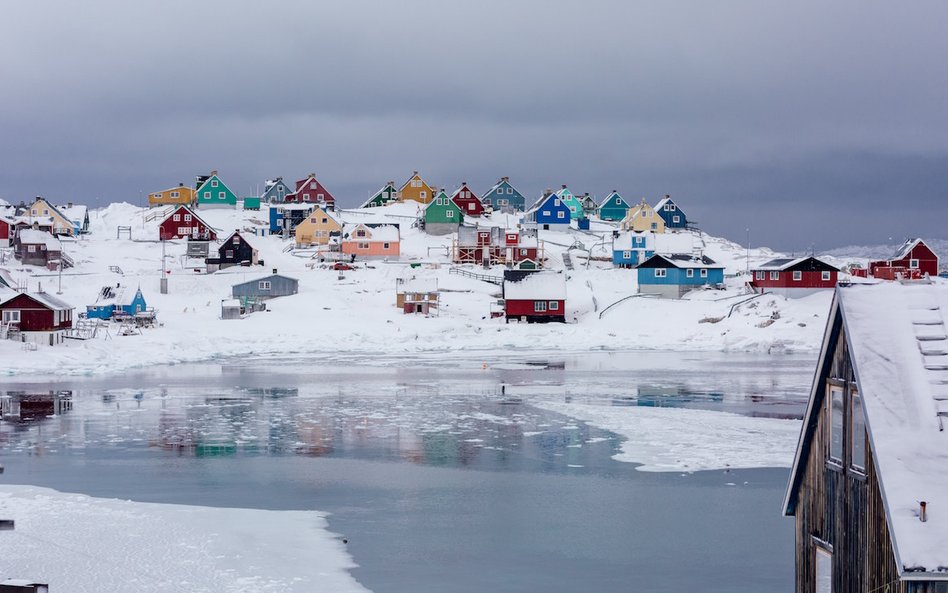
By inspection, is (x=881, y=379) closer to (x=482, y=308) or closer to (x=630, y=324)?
(x=630, y=324)

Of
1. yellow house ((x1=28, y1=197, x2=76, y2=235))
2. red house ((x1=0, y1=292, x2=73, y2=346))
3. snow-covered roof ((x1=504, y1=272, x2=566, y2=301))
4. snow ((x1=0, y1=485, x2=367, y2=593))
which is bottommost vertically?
snow ((x1=0, y1=485, x2=367, y2=593))

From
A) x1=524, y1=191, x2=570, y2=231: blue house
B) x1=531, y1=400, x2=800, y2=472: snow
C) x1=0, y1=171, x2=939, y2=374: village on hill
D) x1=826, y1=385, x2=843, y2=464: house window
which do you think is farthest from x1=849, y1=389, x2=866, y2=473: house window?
x1=524, y1=191, x2=570, y2=231: blue house

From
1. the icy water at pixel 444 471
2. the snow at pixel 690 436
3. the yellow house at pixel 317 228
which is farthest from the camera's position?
the yellow house at pixel 317 228

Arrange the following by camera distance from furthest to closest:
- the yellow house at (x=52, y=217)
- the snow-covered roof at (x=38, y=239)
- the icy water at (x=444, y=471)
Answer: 1. the yellow house at (x=52, y=217)
2. the snow-covered roof at (x=38, y=239)
3. the icy water at (x=444, y=471)

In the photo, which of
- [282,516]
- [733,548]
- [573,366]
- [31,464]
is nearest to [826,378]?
[733,548]

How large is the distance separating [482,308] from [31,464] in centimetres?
5494

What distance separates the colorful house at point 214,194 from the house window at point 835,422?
11726cm

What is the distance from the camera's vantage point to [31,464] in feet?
93.1

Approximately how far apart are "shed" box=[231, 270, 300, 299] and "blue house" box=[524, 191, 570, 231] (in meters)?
39.2

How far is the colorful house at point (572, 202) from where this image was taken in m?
126

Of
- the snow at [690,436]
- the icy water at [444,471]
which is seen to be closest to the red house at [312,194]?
the icy water at [444,471]

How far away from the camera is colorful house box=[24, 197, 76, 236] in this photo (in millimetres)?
107750

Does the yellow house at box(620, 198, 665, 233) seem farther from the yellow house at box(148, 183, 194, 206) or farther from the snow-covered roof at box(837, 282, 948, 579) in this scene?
the snow-covered roof at box(837, 282, 948, 579)

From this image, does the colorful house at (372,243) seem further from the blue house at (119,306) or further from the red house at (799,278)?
the red house at (799,278)
